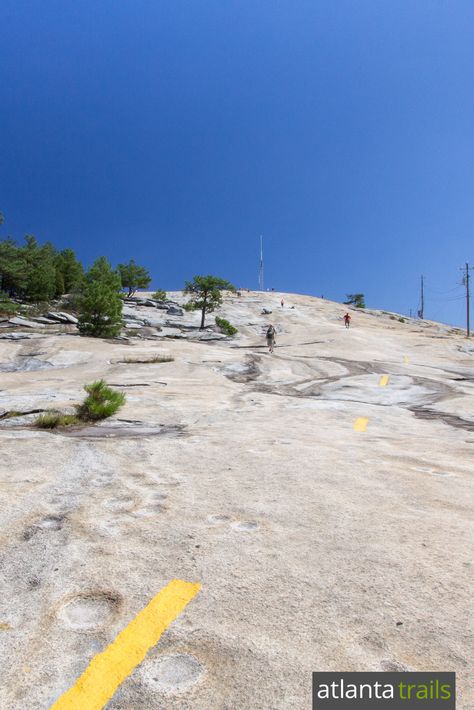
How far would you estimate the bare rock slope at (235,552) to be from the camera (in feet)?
6.17

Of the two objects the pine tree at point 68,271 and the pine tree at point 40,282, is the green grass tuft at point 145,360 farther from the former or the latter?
the pine tree at point 68,271

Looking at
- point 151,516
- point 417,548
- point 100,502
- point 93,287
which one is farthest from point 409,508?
point 93,287

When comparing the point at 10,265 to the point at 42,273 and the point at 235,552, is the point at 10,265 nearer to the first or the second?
the point at 42,273

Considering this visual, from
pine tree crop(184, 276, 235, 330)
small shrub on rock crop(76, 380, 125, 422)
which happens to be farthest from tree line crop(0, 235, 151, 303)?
small shrub on rock crop(76, 380, 125, 422)

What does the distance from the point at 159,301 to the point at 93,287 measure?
27831mm

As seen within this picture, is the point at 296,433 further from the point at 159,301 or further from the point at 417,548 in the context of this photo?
the point at 159,301

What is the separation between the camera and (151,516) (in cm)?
347

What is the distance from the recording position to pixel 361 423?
8359 mm

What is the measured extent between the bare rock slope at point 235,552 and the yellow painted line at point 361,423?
199 millimetres

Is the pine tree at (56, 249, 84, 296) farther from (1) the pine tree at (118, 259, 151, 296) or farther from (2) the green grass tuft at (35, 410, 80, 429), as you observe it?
(2) the green grass tuft at (35, 410, 80, 429)

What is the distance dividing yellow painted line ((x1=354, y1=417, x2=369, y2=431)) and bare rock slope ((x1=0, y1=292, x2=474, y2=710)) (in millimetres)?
199

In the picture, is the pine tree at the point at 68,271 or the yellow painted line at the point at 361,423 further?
the pine tree at the point at 68,271

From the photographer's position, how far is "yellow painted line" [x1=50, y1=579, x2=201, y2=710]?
1.69 metres

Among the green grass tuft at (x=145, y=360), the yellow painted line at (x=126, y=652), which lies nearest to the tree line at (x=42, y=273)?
the green grass tuft at (x=145, y=360)
